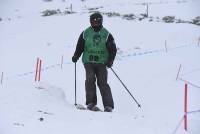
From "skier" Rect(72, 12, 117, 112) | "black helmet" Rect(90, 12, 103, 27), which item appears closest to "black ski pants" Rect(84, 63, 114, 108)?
"skier" Rect(72, 12, 117, 112)

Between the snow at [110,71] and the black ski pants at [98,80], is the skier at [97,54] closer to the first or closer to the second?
the black ski pants at [98,80]

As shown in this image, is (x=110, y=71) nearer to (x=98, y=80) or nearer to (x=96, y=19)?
(x=98, y=80)

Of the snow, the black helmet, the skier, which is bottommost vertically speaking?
the snow

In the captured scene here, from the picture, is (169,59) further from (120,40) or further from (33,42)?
(33,42)

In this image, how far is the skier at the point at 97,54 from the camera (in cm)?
886

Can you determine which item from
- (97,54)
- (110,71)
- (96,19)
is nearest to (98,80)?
(97,54)

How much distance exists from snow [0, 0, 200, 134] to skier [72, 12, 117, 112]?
1.85 feet

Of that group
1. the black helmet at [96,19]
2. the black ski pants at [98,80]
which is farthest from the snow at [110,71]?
the black helmet at [96,19]

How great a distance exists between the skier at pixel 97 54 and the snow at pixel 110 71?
0.57 m

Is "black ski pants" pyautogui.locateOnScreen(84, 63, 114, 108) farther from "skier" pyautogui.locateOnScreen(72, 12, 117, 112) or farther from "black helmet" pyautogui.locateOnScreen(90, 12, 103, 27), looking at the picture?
"black helmet" pyautogui.locateOnScreen(90, 12, 103, 27)

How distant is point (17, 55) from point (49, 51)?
58.9 inches

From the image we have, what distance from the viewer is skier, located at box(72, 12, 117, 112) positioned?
886cm

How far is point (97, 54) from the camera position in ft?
29.4

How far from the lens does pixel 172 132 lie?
692 cm
